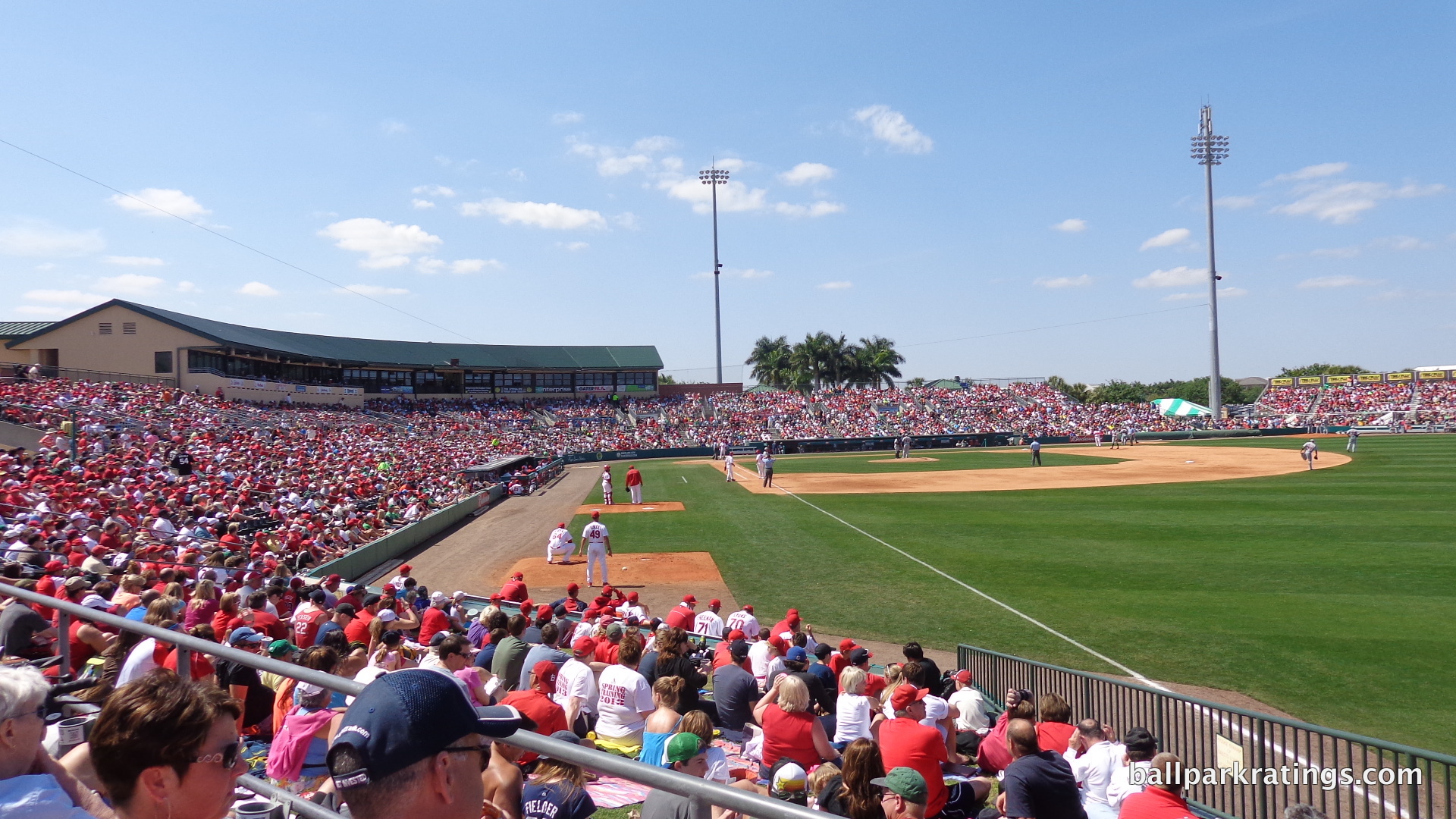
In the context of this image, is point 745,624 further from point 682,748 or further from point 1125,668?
point 682,748

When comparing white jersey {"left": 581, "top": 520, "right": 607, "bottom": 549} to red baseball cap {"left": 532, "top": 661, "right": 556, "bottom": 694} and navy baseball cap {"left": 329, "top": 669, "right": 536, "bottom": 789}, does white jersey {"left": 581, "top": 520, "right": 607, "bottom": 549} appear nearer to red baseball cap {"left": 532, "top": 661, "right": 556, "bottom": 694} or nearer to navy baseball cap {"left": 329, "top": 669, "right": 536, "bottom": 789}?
red baseball cap {"left": 532, "top": 661, "right": 556, "bottom": 694}

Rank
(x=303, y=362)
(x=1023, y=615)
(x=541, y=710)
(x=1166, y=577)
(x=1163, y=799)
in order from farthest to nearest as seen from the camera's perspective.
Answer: (x=303, y=362) < (x=1166, y=577) < (x=1023, y=615) < (x=541, y=710) < (x=1163, y=799)

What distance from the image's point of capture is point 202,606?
948 centimetres

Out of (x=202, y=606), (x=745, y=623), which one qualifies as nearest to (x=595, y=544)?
(x=745, y=623)

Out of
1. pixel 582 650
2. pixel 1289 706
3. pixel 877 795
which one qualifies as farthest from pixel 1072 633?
pixel 877 795

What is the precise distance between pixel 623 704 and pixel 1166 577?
1389cm

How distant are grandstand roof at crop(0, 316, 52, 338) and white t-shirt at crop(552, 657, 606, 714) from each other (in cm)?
6525

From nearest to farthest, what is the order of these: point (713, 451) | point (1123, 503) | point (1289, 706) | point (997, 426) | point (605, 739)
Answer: point (605, 739) → point (1289, 706) → point (1123, 503) → point (713, 451) → point (997, 426)

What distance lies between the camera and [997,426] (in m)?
72.5

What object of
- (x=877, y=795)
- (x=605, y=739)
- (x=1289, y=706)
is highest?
(x=877, y=795)

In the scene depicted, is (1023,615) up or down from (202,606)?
down

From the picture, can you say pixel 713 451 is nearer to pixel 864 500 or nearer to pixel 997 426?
pixel 997 426

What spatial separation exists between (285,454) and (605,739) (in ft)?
91.5

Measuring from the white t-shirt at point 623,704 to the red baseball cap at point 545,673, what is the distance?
1.76 feet
